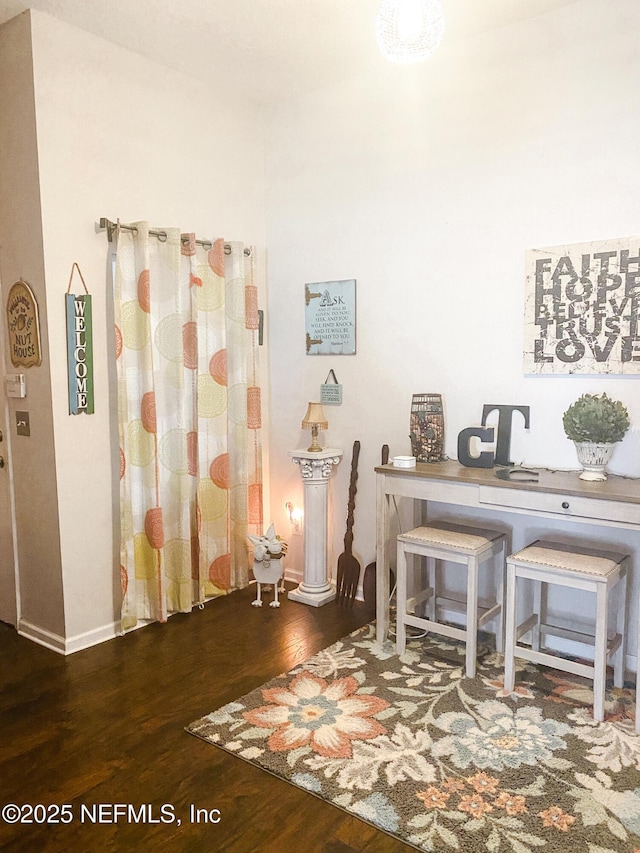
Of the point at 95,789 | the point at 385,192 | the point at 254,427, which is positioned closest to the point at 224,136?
the point at 385,192

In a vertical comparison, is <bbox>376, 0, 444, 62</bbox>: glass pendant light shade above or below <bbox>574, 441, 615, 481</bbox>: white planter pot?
above

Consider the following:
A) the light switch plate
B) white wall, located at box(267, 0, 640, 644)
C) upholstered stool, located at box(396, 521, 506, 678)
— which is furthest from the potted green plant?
the light switch plate

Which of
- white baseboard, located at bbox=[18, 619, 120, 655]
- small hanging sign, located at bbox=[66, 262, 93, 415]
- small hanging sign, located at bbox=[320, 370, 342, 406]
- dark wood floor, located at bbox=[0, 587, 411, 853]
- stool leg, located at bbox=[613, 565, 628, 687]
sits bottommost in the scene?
dark wood floor, located at bbox=[0, 587, 411, 853]

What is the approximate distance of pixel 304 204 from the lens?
12.5ft

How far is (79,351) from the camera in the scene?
3.04 m

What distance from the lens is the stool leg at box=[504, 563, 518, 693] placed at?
2596mm

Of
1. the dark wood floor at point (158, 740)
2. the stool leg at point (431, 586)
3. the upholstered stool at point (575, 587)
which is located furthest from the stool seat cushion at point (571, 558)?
the dark wood floor at point (158, 740)

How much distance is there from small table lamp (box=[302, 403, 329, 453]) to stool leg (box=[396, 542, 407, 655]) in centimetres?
86

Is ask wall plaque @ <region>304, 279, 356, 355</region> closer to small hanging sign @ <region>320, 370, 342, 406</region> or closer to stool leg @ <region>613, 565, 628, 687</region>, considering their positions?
small hanging sign @ <region>320, 370, 342, 406</region>

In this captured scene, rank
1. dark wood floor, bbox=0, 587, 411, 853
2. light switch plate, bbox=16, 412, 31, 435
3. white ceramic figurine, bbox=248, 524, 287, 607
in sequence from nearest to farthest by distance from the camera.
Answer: dark wood floor, bbox=0, 587, 411, 853 < light switch plate, bbox=16, 412, 31, 435 < white ceramic figurine, bbox=248, 524, 287, 607

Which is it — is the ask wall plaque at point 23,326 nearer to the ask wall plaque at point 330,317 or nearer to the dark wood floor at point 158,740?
the dark wood floor at point 158,740

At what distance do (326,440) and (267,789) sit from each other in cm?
208

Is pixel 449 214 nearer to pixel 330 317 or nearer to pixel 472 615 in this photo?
pixel 330 317

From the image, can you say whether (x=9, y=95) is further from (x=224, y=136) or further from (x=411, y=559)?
(x=411, y=559)
